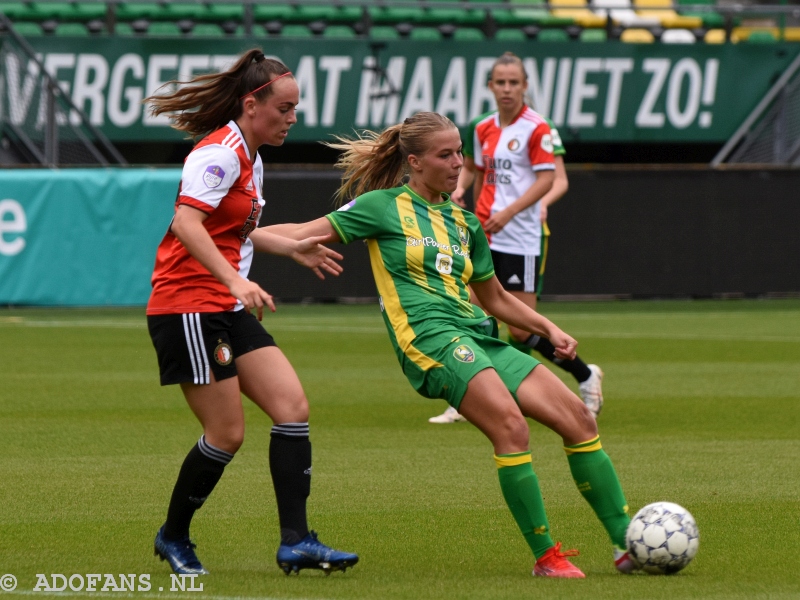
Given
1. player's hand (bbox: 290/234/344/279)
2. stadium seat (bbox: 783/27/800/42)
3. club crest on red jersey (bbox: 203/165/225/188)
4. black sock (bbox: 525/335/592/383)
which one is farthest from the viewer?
stadium seat (bbox: 783/27/800/42)

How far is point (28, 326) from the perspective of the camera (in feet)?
55.1

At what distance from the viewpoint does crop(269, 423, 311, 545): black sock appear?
527 cm

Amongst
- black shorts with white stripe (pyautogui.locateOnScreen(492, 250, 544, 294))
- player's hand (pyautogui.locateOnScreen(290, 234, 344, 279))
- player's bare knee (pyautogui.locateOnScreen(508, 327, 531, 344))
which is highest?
player's hand (pyautogui.locateOnScreen(290, 234, 344, 279))

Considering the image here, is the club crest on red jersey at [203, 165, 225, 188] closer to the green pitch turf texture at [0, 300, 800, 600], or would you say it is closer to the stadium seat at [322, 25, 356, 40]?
the green pitch turf texture at [0, 300, 800, 600]

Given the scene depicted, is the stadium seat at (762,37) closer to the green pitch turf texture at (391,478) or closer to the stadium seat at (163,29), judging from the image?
the stadium seat at (163,29)

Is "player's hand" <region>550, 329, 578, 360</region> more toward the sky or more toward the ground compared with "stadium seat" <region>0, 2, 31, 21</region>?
more toward the ground

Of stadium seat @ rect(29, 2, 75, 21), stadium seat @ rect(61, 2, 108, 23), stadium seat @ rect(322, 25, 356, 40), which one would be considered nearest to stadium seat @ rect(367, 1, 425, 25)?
stadium seat @ rect(322, 25, 356, 40)

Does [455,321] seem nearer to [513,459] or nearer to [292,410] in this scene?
[513,459]

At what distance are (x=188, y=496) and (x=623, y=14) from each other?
2317 centimetres

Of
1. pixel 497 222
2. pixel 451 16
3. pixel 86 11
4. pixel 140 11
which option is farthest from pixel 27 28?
pixel 497 222

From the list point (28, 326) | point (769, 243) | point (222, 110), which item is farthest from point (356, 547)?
point (769, 243)

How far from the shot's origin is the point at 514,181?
1014 centimetres

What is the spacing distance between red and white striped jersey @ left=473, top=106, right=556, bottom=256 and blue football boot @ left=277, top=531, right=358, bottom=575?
515cm

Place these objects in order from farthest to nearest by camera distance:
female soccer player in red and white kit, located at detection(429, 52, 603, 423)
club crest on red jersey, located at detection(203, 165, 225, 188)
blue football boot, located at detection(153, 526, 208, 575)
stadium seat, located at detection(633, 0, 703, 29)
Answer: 1. stadium seat, located at detection(633, 0, 703, 29)
2. female soccer player in red and white kit, located at detection(429, 52, 603, 423)
3. blue football boot, located at detection(153, 526, 208, 575)
4. club crest on red jersey, located at detection(203, 165, 225, 188)
